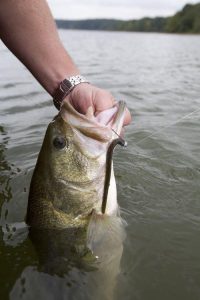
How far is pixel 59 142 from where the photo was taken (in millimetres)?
3008

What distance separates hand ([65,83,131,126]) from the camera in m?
3.09

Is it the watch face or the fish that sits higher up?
the watch face

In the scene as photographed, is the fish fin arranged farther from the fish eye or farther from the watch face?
the watch face

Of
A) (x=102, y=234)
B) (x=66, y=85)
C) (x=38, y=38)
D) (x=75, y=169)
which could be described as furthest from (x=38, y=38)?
(x=102, y=234)

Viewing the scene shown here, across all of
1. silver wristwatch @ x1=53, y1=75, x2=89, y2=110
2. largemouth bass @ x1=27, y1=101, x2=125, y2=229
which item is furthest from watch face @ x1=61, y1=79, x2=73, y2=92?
largemouth bass @ x1=27, y1=101, x2=125, y2=229

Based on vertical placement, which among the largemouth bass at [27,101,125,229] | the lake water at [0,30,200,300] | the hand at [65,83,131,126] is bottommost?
the lake water at [0,30,200,300]

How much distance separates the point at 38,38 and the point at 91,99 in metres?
0.75

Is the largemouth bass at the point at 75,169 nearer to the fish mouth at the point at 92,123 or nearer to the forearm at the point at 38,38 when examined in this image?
the fish mouth at the point at 92,123

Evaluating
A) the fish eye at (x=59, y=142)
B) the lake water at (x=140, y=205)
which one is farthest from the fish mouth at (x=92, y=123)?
the lake water at (x=140, y=205)

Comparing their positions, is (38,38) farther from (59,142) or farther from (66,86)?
(59,142)

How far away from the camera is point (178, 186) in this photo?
434 centimetres

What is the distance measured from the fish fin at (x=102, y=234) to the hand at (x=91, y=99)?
704 mm

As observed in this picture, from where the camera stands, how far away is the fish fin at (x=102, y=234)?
10.2 ft

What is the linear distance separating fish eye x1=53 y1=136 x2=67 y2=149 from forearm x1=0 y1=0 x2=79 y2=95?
652 millimetres
